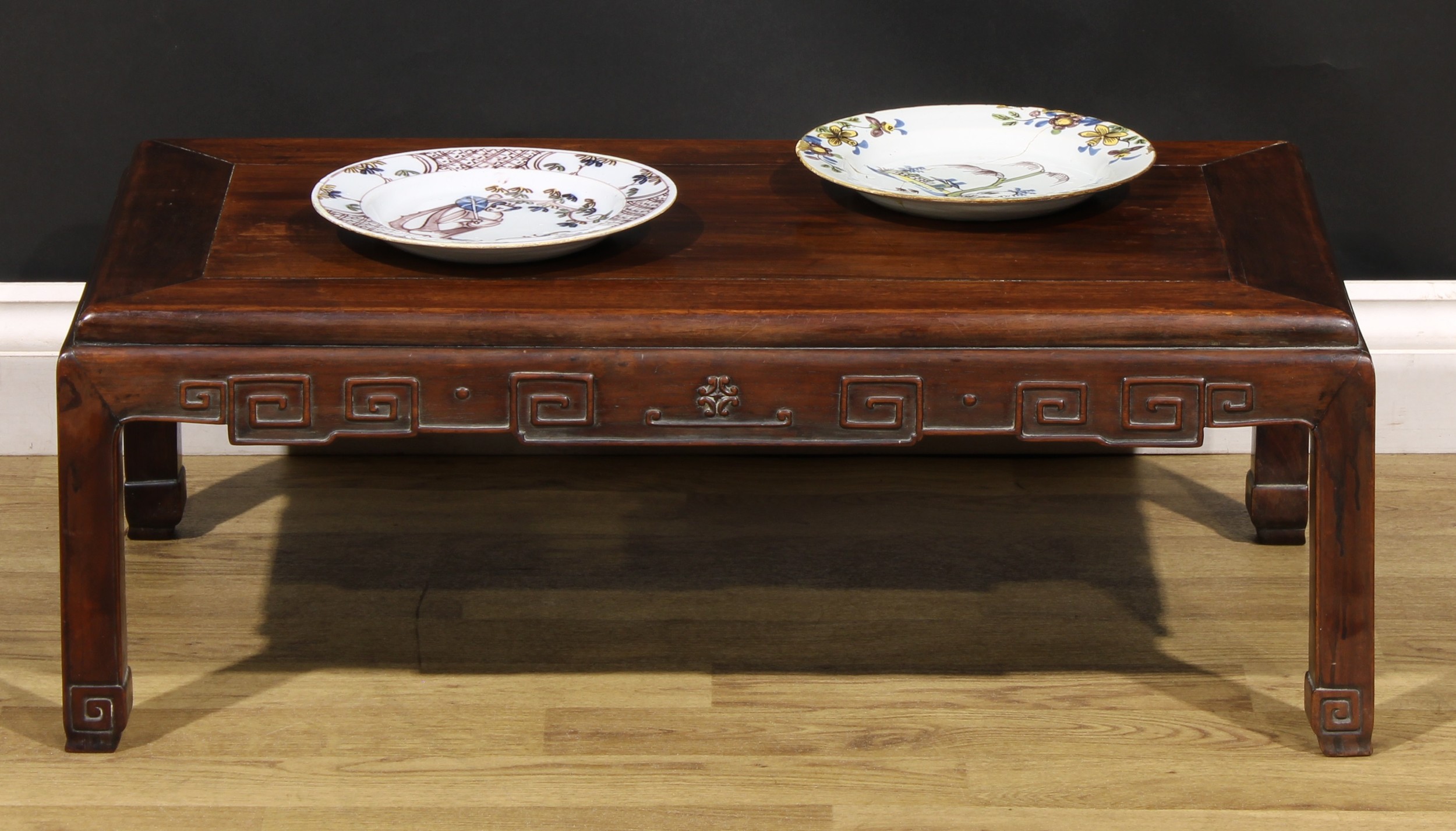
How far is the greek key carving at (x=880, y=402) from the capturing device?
4.72 ft

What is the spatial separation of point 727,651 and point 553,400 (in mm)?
429

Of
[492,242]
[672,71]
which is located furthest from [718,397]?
[672,71]

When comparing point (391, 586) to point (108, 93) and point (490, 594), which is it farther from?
point (108, 93)

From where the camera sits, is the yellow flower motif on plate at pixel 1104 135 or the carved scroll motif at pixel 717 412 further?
the yellow flower motif on plate at pixel 1104 135

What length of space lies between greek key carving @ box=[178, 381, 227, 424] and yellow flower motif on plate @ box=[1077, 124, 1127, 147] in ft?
3.05

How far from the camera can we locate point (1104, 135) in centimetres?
176

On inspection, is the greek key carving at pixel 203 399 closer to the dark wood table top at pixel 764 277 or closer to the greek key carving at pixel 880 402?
the dark wood table top at pixel 764 277

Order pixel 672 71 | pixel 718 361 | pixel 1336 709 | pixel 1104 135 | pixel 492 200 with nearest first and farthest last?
pixel 718 361 < pixel 1336 709 < pixel 492 200 < pixel 1104 135 < pixel 672 71

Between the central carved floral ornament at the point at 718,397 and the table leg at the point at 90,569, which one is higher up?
the central carved floral ornament at the point at 718,397

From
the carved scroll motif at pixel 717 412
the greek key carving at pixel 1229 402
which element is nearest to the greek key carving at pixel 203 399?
the carved scroll motif at pixel 717 412

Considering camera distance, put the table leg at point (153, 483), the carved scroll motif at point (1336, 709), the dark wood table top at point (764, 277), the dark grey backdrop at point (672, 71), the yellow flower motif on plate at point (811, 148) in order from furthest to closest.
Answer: the dark grey backdrop at point (672, 71), the table leg at point (153, 483), the yellow flower motif on plate at point (811, 148), the carved scroll motif at point (1336, 709), the dark wood table top at point (764, 277)

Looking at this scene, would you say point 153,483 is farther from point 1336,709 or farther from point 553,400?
point 1336,709

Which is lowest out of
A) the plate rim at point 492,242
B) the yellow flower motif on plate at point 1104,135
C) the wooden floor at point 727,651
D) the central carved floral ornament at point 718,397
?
the wooden floor at point 727,651

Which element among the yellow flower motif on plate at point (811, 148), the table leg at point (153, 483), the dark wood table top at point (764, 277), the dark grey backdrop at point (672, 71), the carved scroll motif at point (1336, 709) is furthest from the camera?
the dark grey backdrop at point (672, 71)
